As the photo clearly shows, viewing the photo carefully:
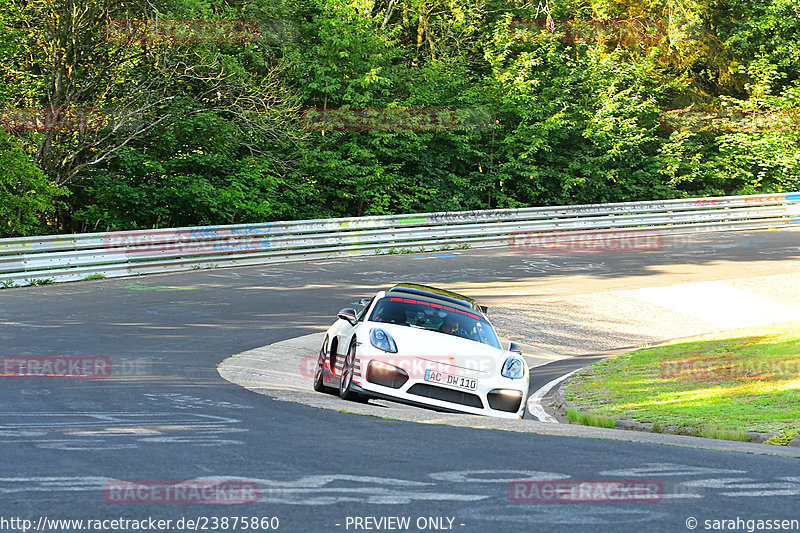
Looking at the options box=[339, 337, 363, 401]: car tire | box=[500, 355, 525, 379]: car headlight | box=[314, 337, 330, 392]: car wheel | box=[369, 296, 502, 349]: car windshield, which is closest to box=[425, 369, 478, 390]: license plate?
box=[500, 355, 525, 379]: car headlight

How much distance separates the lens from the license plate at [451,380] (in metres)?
10.5

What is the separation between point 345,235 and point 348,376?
62.9 feet

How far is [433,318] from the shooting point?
11828mm

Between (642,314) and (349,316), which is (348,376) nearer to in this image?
(349,316)

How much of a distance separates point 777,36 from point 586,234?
17.8 meters

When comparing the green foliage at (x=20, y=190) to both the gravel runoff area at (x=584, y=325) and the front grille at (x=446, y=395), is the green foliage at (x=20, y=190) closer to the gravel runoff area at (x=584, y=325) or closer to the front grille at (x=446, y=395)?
the gravel runoff area at (x=584, y=325)

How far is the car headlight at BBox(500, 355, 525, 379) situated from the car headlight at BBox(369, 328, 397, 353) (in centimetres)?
131

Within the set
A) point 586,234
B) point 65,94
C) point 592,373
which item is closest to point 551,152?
point 586,234

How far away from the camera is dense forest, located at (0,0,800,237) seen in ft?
91.1

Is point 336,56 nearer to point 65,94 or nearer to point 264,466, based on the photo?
point 65,94

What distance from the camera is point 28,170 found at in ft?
78.6

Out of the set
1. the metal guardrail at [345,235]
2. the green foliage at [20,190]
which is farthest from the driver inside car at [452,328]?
the green foliage at [20,190]

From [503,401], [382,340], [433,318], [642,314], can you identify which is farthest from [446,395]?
[642,314]

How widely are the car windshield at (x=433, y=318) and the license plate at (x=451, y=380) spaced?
967mm
